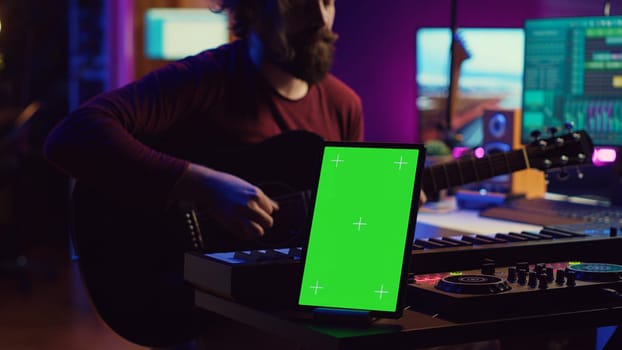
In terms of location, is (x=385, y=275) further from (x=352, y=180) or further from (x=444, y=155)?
(x=444, y=155)

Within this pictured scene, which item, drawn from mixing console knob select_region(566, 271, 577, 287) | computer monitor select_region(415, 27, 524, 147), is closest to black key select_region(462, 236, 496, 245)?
mixing console knob select_region(566, 271, 577, 287)

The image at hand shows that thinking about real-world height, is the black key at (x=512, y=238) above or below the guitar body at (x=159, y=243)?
above

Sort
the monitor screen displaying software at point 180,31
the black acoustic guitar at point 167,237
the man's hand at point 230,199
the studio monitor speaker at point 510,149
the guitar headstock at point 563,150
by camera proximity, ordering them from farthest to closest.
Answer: the monitor screen displaying software at point 180,31, the studio monitor speaker at point 510,149, the black acoustic guitar at point 167,237, the guitar headstock at point 563,150, the man's hand at point 230,199

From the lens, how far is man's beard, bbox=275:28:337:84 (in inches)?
102

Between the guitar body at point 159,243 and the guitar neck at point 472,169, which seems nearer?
the guitar neck at point 472,169

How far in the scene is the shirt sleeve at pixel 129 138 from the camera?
2.20 meters

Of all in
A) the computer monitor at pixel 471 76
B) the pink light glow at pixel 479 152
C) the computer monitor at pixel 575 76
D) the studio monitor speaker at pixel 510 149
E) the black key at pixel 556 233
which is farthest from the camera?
the computer monitor at pixel 471 76

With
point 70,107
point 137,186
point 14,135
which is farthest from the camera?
point 70,107

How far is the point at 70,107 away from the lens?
7.00 m

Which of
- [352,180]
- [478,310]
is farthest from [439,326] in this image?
[352,180]

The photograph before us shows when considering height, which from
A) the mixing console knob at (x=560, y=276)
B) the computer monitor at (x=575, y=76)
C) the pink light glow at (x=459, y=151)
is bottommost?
the pink light glow at (x=459, y=151)

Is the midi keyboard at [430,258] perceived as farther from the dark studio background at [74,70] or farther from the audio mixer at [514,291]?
the dark studio background at [74,70]

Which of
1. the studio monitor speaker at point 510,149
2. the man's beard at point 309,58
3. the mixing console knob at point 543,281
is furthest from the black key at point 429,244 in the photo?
the studio monitor speaker at point 510,149

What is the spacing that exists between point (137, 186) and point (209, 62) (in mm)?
486
